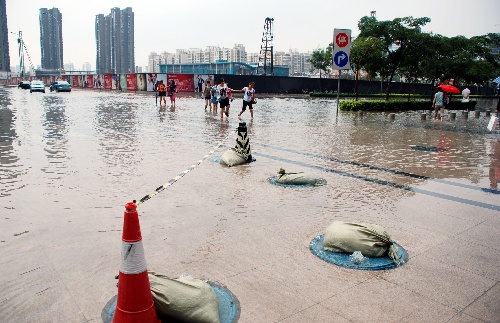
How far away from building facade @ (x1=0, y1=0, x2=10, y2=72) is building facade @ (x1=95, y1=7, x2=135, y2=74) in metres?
27.2

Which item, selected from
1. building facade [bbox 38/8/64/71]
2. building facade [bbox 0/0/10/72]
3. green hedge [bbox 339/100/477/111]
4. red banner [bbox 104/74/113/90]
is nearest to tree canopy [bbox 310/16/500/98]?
green hedge [bbox 339/100/477/111]

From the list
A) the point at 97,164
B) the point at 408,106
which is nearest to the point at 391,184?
the point at 97,164

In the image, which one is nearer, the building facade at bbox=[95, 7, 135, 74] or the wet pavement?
the wet pavement

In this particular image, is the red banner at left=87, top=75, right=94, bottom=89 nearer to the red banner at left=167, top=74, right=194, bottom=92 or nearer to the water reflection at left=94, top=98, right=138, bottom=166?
the red banner at left=167, top=74, right=194, bottom=92

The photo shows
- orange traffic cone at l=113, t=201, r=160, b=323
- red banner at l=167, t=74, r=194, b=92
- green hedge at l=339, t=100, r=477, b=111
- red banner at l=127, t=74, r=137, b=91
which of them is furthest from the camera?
red banner at l=127, t=74, r=137, b=91

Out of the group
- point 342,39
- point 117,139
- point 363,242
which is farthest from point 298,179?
point 342,39

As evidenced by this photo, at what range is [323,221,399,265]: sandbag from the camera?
4.28m

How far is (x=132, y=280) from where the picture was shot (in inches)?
110

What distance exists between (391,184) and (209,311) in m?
5.32

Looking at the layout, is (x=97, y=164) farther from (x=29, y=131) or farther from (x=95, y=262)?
(x=29, y=131)

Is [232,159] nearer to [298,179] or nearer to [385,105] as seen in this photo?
[298,179]

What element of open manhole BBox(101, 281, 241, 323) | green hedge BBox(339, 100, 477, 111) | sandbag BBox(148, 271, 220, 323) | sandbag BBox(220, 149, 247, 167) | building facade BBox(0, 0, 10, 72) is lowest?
open manhole BBox(101, 281, 241, 323)

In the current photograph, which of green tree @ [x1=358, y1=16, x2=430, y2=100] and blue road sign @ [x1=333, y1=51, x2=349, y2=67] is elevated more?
green tree @ [x1=358, y1=16, x2=430, y2=100]

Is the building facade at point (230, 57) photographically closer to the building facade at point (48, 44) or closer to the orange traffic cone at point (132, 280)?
the building facade at point (48, 44)
